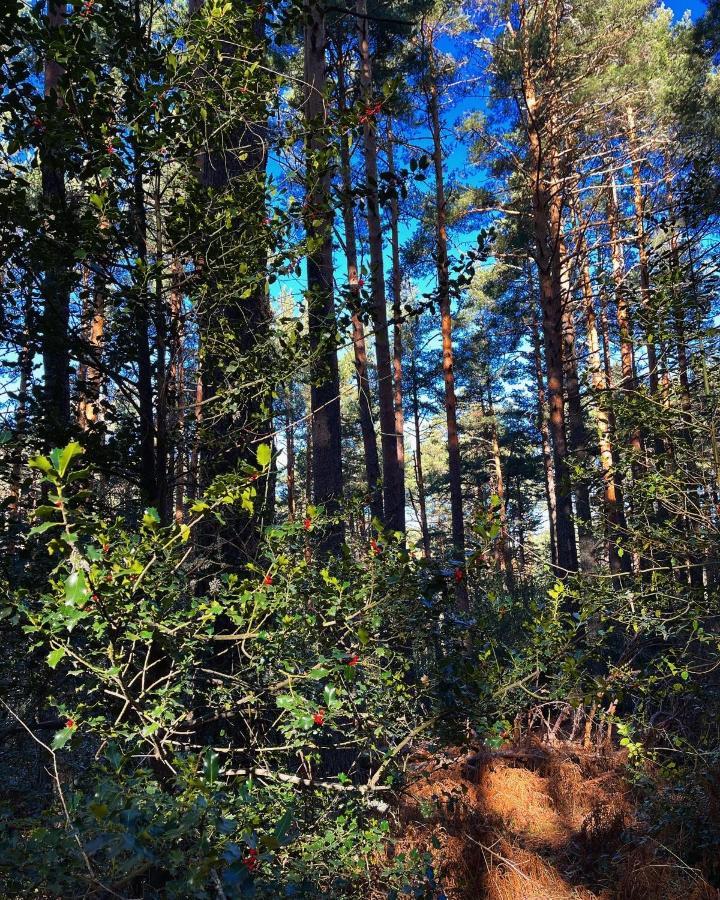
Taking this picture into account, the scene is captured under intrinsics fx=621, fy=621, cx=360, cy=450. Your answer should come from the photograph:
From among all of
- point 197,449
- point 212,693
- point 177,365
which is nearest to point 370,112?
point 177,365

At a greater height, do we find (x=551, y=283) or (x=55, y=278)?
(x=551, y=283)

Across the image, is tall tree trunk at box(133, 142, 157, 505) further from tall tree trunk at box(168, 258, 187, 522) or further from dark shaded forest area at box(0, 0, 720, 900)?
tall tree trunk at box(168, 258, 187, 522)

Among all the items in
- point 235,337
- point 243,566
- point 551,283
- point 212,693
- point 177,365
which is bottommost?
point 212,693

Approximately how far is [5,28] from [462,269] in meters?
2.35

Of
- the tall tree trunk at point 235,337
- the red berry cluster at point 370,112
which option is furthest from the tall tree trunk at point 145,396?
the red berry cluster at point 370,112

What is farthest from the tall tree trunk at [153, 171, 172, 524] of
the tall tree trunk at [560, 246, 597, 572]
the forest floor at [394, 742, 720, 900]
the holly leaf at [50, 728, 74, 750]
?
the tall tree trunk at [560, 246, 597, 572]

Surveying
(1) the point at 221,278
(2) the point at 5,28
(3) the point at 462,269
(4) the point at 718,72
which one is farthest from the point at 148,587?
(4) the point at 718,72

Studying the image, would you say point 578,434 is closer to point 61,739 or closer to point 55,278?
point 55,278

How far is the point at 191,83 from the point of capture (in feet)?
10.7

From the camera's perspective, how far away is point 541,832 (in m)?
5.12

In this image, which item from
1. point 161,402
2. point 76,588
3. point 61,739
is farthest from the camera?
point 161,402

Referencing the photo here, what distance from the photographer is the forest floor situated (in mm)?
4129

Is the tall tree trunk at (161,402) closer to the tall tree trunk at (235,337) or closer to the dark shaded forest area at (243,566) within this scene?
the dark shaded forest area at (243,566)

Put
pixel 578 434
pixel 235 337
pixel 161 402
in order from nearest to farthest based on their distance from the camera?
pixel 161 402, pixel 235 337, pixel 578 434
